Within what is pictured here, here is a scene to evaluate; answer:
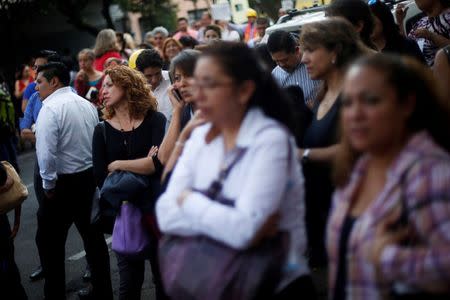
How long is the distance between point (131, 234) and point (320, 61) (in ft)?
5.37

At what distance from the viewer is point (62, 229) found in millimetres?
5398

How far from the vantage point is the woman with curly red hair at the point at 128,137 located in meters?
4.32

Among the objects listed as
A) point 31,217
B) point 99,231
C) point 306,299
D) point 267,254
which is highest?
point 267,254

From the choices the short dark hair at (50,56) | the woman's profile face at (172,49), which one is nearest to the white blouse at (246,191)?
the short dark hair at (50,56)

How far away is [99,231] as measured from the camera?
5.04 meters

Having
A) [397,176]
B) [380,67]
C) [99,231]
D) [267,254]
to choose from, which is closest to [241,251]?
[267,254]

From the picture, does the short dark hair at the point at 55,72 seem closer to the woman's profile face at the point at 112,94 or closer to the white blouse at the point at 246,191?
the woman's profile face at the point at 112,94

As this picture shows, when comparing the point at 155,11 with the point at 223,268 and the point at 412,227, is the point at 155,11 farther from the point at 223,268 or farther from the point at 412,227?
the point at 412,227

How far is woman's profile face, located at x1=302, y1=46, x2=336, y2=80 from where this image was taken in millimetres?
3559

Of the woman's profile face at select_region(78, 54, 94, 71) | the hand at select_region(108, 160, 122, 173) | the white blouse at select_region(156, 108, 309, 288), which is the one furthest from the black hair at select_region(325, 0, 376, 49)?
the woman's profile face at select_region(78, 54, 94, 71)

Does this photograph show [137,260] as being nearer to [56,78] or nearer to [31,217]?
[56,78]

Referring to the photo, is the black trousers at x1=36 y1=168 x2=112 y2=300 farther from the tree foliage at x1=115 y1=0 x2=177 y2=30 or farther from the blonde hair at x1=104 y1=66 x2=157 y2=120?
the tree foliage at x1=115 y1=0 x2=177 y2=30

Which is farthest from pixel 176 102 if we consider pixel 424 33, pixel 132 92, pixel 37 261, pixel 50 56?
pixel 37 261

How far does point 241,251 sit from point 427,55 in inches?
140
